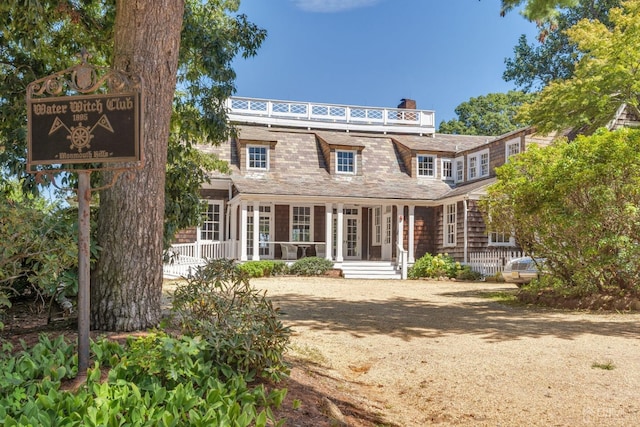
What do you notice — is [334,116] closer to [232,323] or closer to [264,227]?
[264,227]

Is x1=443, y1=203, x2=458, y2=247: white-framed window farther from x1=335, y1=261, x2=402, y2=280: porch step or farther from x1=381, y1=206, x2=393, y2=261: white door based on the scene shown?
x1=335, y1=261, x2=402, y2=280: porch step

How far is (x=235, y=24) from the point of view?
10.3 metres

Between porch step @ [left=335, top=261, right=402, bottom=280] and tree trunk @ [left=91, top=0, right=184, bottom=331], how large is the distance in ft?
52.9

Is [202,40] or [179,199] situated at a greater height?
[202,40]

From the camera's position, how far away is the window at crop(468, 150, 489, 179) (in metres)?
24.9

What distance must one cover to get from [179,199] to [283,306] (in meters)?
3.45

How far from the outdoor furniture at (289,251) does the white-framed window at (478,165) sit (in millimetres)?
8455

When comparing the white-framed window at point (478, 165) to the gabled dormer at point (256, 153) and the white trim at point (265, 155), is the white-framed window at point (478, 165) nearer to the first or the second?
the gabled dormer at point (256, 153)

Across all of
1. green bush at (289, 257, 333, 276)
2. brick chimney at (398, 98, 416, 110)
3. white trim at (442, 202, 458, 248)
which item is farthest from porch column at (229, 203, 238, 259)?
brick chimney at (398, 98, 416, 110)

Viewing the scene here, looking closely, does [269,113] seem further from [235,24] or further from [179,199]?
[179,199]

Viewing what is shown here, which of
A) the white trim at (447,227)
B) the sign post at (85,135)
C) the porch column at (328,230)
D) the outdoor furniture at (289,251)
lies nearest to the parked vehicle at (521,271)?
the white trim at (447,227)

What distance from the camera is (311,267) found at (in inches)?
828

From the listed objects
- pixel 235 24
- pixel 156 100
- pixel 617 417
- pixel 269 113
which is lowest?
Answer: pixel 617 417

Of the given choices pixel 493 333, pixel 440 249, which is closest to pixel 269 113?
pixel 440 249
